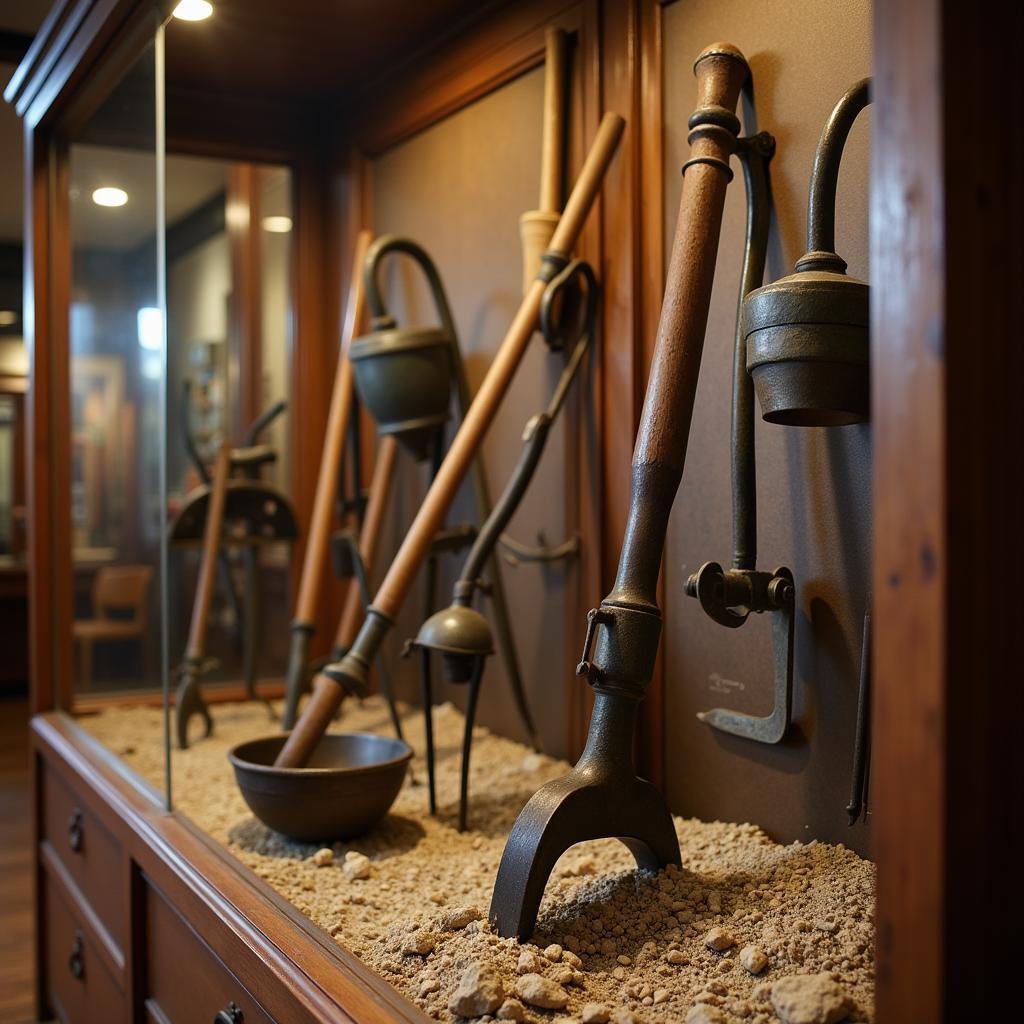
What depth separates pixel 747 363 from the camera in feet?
3.83

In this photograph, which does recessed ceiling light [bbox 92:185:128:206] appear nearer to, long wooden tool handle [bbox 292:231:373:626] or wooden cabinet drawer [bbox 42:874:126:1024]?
long wooden tool handle [bbox 292:231:373:626]

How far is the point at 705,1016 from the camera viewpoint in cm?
88

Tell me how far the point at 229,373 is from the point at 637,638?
291 cm

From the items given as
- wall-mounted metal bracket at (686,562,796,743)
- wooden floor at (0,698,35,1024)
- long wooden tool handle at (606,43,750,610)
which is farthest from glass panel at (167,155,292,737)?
long wooden tool handle at (606,43,750,610)

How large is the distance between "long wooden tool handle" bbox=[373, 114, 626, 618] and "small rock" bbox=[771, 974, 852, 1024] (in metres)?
0.87

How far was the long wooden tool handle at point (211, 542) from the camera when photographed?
246 cm

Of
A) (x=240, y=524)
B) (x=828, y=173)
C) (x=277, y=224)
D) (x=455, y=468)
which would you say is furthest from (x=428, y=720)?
(x=277, y=224)

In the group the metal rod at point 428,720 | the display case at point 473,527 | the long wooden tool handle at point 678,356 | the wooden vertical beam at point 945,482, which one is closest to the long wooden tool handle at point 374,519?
the display case at point 473,527

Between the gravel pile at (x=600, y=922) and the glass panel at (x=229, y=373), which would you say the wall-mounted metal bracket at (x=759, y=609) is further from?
the glass panel at (x=229, y=373)

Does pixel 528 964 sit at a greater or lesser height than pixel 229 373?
lesser

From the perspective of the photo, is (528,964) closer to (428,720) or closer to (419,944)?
(419,944)

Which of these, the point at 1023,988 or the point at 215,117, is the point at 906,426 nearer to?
the point at 1023,988

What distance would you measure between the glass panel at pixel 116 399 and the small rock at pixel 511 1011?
1485mm

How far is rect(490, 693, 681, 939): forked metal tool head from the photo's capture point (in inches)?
41.3
